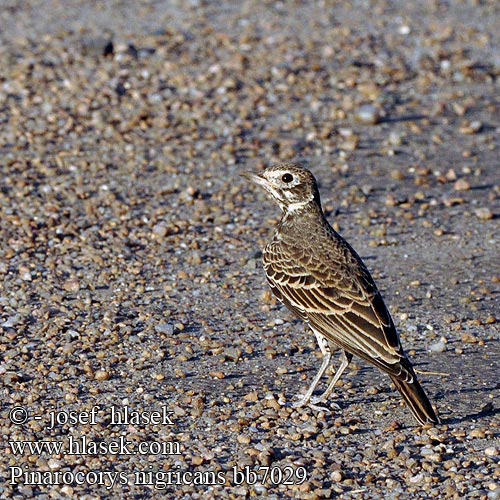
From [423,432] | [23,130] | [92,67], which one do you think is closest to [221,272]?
[423,432]

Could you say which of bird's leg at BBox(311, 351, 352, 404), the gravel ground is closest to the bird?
bird's leg at BBox(311, 351, 352, 404)

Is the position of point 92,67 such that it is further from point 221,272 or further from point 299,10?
point 221,272

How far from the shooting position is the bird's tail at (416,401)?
6.96 metres

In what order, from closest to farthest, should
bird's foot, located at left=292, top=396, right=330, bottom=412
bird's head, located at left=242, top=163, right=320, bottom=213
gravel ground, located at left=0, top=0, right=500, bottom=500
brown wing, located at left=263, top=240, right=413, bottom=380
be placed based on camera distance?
gravel ground, located at left=0, top=0, right=500, bottom=500
brown wing, located at left=263, top=240, right=413, bottom=380
bird's foot, located at left=292, top=396, right=330, bottom=412
bird's head, located at left=242, top=163, right=320, bottom=213

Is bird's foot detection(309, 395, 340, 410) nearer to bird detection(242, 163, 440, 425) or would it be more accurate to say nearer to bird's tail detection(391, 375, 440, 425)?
bird detection(242, 163, 440, 425)

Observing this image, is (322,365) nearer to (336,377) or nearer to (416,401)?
(336,377)

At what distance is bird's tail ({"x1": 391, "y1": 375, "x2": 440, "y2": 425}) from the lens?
22.8ft

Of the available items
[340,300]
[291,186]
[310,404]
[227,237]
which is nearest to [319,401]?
[310,404]

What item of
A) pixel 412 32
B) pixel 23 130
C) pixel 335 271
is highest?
pixel 335 271

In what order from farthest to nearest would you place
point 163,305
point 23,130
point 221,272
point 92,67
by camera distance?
point 92,67, point 23,130, point 221,272, point 163,305

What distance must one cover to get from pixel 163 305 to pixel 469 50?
841cm

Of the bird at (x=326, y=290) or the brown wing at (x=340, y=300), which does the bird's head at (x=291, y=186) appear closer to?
the bird at (x=326, y=290)

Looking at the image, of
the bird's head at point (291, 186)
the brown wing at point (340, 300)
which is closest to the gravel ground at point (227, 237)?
the brown wing at point (340, 300)

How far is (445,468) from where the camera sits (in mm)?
6820
